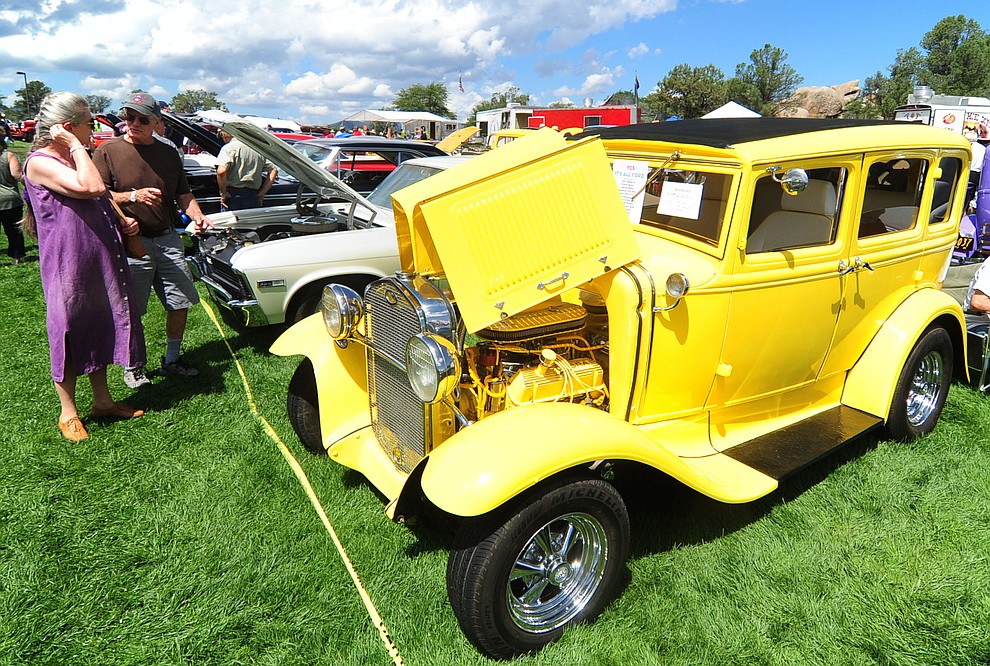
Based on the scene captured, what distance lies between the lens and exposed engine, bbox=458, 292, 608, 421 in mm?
2785

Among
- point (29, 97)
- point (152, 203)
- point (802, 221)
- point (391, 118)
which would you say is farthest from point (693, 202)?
point (29, 97)

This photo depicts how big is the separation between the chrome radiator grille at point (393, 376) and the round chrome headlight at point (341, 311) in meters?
0.06

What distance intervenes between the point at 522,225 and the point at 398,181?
422 cm

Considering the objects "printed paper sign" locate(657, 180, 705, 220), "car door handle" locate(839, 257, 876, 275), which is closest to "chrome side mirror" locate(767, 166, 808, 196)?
"printed paper sign" locate(657, 180, 705, 220)

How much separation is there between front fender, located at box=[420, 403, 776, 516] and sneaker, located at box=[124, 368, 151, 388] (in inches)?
133

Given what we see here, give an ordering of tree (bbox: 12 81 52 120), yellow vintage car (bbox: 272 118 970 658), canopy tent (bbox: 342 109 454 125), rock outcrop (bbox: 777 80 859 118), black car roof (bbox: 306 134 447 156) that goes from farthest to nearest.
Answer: tree (bbox: 12 81 52 120) < rock outcrop (bbox: 777 80 859 118) < canopy tent (bbox: 342 109 454 125) < black car roof (bbox: 306 134 447 156) < yellow vintage car (bbox: 272 118 970 658)

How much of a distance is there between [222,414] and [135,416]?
558 millimetres

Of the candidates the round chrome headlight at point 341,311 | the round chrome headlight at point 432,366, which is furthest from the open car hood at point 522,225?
the round chrome headlight at point 341,311

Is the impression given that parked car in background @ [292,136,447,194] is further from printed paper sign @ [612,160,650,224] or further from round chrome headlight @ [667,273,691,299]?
round chrome headlight @ [667,273,691,299]

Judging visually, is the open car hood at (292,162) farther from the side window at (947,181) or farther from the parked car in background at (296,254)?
the side window at (947,181)

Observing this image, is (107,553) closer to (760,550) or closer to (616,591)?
(616,591)

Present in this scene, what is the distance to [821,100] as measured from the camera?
182ft

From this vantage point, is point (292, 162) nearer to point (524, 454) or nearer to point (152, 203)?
point (152, 203)

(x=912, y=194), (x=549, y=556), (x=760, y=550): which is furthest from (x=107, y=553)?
(x=912, y=194)
